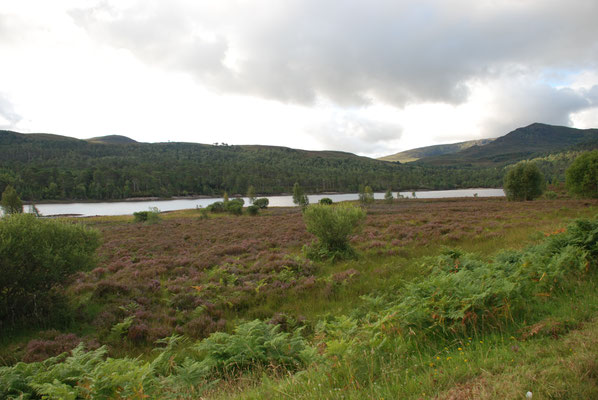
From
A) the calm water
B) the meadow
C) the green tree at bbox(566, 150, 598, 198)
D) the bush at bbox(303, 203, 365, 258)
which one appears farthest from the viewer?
the calm water

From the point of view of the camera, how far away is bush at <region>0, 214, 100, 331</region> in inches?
350

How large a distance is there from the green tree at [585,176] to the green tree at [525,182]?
7.97m

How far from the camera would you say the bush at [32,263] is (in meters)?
8.88

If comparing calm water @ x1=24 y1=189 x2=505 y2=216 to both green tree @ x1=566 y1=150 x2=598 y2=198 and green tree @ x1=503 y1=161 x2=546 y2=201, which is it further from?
green tree @ x1=566 y1=150 x2=598 y2=198

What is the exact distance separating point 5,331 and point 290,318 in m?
8.74

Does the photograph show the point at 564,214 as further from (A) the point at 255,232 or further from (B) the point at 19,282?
(B) the point at 19,282

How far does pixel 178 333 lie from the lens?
343 inches

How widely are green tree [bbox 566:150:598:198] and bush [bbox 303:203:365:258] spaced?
48.4 meters

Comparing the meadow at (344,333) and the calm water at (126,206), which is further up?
the calm water at (126,206)

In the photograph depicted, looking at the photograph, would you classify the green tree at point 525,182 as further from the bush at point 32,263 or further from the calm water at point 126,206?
the bush at point 32,263

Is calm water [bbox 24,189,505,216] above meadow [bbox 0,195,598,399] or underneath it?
above

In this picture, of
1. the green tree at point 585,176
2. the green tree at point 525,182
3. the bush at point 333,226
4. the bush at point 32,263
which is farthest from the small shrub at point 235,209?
the green tree at point 585,176

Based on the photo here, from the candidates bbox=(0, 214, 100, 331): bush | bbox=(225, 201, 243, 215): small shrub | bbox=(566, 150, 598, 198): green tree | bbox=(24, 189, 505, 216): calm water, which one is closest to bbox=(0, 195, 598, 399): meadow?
bbox=(0, 214, 100, 331): bush

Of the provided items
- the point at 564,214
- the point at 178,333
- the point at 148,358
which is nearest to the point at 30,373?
the point at 148,358
